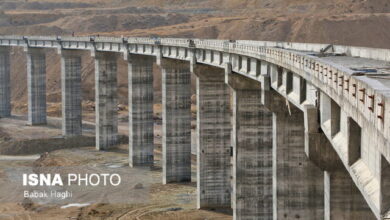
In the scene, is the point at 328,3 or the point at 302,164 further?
the point at 328,3

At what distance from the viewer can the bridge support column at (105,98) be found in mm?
81000

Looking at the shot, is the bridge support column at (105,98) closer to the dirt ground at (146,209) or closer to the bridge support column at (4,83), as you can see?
the dirt ground at (146,209)

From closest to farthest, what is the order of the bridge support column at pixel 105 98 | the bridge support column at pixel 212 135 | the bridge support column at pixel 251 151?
1. the bridge support column at pixel 251 151
2. the bridge support column at pixel 212 135
3. the bridge support column at pixel 105 98

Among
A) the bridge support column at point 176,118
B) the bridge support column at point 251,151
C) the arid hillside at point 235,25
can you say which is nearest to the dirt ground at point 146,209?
the bridge support column at point 176,118

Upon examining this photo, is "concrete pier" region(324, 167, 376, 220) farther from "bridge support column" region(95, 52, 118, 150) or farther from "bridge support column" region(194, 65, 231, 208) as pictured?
"bridge support column" region(95, 52, 118, 150)

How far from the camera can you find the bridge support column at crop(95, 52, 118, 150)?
81.0 meters

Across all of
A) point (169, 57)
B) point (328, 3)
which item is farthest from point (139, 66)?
point (328, 3)

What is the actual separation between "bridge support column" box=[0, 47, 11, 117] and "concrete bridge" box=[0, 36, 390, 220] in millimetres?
11545

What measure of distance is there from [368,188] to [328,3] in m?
164

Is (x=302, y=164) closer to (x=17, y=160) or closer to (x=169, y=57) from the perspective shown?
(x=169, y=57)

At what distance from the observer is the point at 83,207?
5600cm

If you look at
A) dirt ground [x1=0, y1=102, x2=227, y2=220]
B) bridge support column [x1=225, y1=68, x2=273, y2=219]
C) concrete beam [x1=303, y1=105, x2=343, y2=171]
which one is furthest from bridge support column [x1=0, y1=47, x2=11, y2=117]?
concrete beam [x1=303, y1=105, x2=343, y2=171]

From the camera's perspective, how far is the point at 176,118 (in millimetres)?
60969

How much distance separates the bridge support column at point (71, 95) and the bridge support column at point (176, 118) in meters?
29.7
